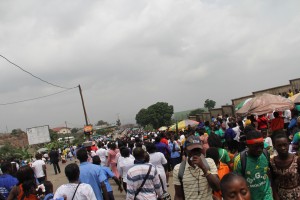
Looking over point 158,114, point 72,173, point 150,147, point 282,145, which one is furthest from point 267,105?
point 158,114

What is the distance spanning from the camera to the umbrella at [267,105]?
11.8 metres

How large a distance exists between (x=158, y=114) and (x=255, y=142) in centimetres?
8625

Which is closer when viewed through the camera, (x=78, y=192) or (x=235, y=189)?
(x=235, y=189)

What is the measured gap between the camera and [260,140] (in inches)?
157

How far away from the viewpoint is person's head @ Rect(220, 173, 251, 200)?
8.57ft

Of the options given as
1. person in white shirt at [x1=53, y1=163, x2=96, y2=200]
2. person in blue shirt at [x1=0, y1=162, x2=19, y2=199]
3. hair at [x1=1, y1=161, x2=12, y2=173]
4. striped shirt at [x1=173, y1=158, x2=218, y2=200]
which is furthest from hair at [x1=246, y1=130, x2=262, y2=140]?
hair at [x1=1, y1=161, x2=12, y2=173]

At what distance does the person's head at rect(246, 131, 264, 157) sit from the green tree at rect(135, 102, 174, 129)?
82320mm

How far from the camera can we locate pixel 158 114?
90188 mm

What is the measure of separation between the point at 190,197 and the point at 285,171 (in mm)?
1180

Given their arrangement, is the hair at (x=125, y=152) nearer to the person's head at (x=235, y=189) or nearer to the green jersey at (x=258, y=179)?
the green jersey at (x=258, y=179)

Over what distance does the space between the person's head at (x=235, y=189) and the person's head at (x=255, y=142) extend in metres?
1.38

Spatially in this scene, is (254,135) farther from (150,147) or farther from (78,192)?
(150,147)

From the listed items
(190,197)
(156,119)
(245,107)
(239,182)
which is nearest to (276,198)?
(190,197)

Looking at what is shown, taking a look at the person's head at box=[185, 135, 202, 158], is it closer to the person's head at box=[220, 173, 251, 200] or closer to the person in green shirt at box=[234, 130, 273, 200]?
the person in green shirt at box=[234, 130, 273, 200]
